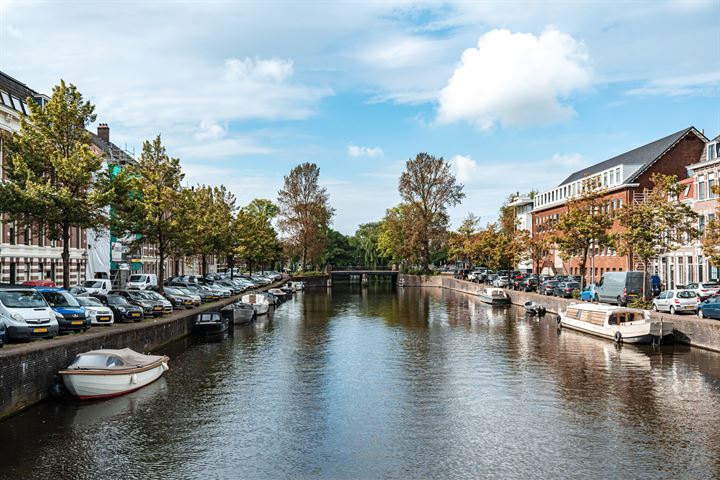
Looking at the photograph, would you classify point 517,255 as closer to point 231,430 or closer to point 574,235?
point 574,235

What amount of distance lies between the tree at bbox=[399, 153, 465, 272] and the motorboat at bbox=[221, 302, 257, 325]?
69.5 m

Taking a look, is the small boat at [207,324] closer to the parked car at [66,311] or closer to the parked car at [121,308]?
the parked car at [121,308]

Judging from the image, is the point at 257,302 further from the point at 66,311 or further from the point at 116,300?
the point at 66,311

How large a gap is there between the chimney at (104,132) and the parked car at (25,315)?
65.0 metres

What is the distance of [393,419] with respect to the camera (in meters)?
22.6

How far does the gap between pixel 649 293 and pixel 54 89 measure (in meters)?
45.5

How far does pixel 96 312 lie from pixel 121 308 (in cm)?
382

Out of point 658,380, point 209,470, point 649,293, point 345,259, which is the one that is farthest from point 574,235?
point 345,259

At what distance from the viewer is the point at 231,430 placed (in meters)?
21.2

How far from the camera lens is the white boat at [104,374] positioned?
78.4 ft

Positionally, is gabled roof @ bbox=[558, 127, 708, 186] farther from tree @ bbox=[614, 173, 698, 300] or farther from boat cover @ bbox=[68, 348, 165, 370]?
boat cover @ bbox=[68, 348, 165, 370]

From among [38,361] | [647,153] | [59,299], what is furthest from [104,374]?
[647,153]

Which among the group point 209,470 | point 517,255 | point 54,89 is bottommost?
point 209,470

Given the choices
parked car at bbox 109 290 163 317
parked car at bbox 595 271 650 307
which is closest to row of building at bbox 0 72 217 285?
parked car at bbox 109 290 163 317
